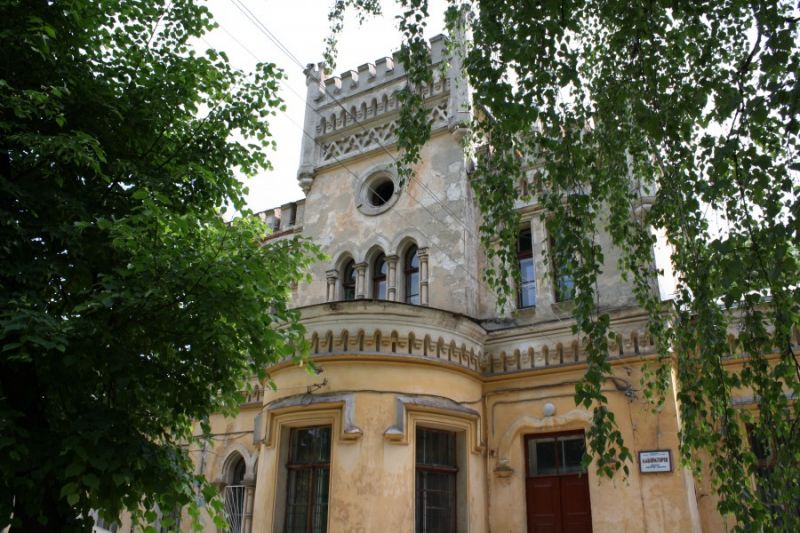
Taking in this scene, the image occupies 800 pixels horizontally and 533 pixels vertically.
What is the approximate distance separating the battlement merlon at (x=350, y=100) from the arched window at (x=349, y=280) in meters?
2.40

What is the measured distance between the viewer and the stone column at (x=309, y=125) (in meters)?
15.4

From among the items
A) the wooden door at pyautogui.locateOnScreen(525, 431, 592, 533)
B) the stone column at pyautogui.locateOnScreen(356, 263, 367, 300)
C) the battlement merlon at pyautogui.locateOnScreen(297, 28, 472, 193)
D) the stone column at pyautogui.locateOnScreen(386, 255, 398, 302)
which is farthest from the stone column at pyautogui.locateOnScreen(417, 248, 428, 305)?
the wooden door at pyautogui.locateOnScreen(525, 431, 592, 533)

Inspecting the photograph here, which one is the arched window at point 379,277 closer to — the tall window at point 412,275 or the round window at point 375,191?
the tall window at point 412,275

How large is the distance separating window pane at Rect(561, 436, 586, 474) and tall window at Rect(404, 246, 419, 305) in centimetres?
403

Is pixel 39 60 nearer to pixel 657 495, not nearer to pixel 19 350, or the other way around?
pixel 19 350

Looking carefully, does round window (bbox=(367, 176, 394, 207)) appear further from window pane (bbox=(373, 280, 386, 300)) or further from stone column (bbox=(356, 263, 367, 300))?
window pane (bbox=(373, 280, 386, 300))

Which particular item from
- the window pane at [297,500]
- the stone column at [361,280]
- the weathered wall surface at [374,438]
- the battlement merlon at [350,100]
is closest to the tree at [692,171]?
the weathered wall surface at [374,438]

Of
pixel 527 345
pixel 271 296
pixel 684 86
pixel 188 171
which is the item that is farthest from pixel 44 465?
pixel 527 345

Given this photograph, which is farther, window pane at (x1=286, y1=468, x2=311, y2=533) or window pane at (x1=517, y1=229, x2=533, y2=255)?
window pane at (x1=517, y1=229, x2=533, y2=255)

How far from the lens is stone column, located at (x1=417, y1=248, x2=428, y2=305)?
12633 mm

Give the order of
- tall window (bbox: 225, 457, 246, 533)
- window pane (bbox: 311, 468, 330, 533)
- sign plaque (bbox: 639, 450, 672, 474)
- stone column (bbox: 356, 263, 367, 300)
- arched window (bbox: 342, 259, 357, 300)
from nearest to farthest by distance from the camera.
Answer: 1. sign plaque (bbox: 639, 450, 672, 474)
2. window pane (bbox: 311, 468, 330, 533)
3. tall window (bbox: 225, 457, 246, 533)
4. stone column (bbox: 356, 263, 367, 300)
5. arched window (bbox: 342, 259, 357, 300)

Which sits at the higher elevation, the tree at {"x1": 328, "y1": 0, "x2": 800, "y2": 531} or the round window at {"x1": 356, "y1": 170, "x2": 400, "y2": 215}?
the round window at {"x1": 356, "y1": 170, "x2": 400, "y2": 215}

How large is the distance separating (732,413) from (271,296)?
4207 mm

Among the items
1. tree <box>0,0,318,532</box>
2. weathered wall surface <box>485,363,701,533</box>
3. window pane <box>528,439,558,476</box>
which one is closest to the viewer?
tree <box>0,0,318,532</box>
